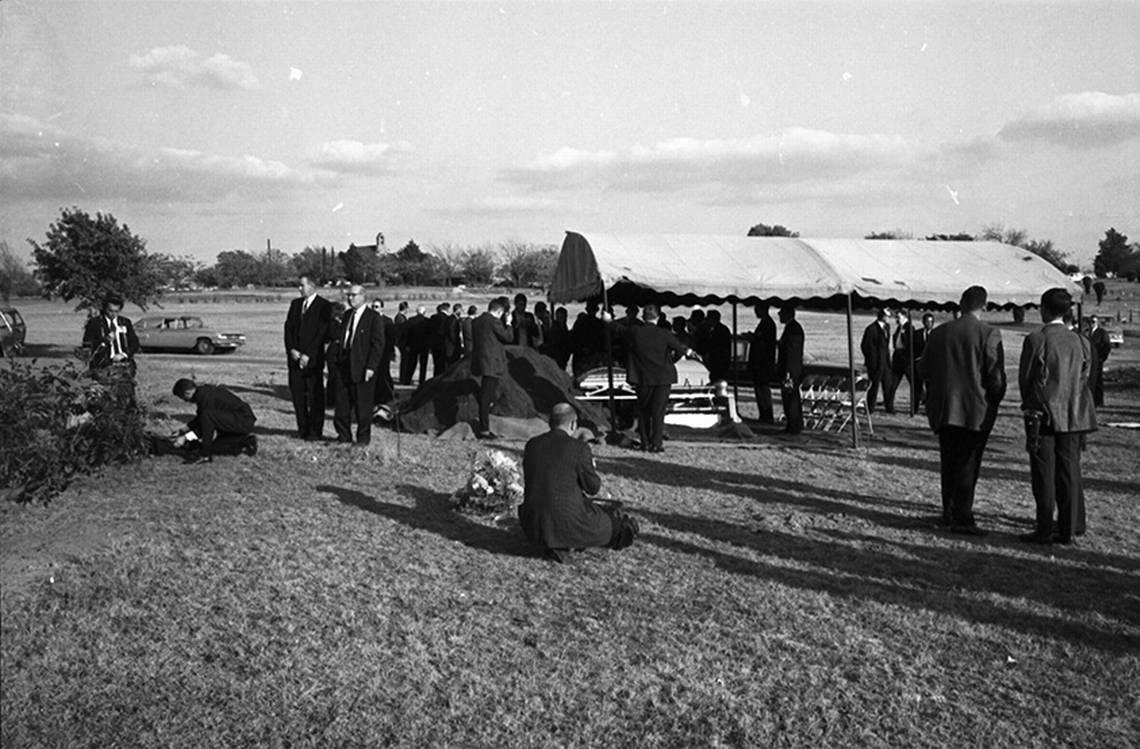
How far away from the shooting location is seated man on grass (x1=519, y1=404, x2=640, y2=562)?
6.69m

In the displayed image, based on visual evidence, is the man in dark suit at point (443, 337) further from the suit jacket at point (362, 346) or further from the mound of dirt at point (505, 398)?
the suit jacket at point (362, 346)

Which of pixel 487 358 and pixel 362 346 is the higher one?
pixel 362 346

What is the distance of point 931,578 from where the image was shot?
21.6 feet

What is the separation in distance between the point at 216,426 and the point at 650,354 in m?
4.79

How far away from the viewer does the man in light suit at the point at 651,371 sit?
1136 cm

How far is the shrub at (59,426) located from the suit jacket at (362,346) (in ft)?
7.71

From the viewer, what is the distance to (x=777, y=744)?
4164 mm

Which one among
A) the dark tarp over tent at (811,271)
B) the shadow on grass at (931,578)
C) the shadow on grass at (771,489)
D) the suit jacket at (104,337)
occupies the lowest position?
the shadow on grass at (931,578)

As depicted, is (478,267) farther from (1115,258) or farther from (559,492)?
(559,492)

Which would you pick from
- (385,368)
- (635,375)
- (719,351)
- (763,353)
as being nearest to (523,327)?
(719,351)

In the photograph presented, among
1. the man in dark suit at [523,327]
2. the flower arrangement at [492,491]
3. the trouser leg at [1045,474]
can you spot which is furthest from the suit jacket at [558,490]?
the man in dark suit at [523,327]

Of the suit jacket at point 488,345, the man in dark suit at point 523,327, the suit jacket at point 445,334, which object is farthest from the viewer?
the suit jacket at point 445,334

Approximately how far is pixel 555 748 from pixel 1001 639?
9.07 feet

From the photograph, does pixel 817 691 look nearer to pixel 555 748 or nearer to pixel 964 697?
pixel 964 697
